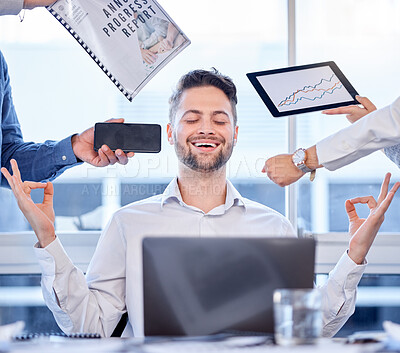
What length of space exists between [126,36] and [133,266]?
35.2 inches

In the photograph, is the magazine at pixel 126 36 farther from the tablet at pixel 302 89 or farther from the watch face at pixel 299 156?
the watch face at pixel 299 156

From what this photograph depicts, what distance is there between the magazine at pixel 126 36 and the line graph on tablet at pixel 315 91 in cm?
49

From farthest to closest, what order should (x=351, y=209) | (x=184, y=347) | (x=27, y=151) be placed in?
(x=27, y=151) < (x=351, y=209) < (x=184, y=347)

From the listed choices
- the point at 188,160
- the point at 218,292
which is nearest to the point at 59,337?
the point at 218,292

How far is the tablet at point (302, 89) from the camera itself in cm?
187

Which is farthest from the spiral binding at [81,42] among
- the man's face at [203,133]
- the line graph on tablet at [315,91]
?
the line graph on tablet at [315,91]

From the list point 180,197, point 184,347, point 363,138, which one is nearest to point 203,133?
point 180,197

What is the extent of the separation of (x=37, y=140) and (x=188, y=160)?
0.87 metres

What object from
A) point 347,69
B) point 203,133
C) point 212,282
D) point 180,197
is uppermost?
point 347,69

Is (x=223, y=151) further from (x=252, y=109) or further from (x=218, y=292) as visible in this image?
(x=218, y=292)

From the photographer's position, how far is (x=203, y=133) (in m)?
2.02

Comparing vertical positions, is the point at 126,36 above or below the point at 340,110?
above

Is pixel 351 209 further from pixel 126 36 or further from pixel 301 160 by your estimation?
pixel 126 36

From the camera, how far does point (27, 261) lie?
244cm
